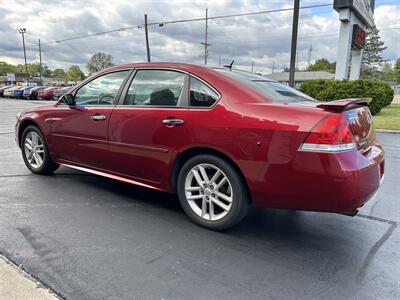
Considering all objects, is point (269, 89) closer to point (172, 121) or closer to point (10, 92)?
point (172, 121)

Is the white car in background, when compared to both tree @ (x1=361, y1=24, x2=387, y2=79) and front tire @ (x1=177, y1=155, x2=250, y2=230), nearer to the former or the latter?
front tire @ (x1=177, y1=155, x2=250, y2=230)

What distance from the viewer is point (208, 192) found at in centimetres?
333

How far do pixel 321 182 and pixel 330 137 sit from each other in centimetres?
35

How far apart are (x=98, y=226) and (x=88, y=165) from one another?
3.95 feet

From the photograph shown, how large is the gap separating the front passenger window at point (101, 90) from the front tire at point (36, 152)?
99cm

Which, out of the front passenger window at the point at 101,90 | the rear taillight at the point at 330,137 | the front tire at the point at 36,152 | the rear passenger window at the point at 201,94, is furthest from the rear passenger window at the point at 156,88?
the front tire at the point at 36,152

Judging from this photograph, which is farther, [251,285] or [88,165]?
[88,165]

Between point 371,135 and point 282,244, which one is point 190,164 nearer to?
point 282,244

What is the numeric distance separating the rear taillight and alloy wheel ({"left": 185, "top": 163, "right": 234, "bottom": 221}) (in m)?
0.84

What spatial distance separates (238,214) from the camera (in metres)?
3.16

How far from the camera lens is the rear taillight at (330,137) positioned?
8.75 feet

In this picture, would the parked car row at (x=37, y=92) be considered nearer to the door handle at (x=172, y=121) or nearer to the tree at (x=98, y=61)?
the door handle at (x=172, y=121)

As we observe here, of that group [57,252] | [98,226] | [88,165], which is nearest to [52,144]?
[88,165]

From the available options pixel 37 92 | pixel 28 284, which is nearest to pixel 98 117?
pixel 28 284
